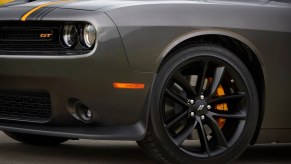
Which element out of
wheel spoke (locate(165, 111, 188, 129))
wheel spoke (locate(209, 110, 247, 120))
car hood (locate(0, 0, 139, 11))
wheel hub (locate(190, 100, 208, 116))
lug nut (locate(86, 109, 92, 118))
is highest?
car hood (locate(0, 0, 139, 11))

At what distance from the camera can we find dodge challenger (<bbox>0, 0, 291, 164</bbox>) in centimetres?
532

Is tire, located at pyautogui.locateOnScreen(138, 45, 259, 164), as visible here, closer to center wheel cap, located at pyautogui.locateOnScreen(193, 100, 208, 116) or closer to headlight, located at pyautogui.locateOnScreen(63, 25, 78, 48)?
center wheel cap, located at pyautogui.locateOnScreen(193, 100, 208, 116)

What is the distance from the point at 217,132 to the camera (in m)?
5.64

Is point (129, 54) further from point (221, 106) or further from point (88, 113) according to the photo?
point (221, 106)

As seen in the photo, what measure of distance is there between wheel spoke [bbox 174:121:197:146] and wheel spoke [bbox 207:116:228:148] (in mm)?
115

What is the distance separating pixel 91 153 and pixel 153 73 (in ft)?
4.50

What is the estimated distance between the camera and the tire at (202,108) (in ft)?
17.8

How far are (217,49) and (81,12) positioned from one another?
0.95 metres

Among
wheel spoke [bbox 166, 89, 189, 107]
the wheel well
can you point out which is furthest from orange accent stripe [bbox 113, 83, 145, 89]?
the wheel well

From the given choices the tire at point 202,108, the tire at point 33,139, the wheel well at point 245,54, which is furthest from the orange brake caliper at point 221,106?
the tire at point 33,139

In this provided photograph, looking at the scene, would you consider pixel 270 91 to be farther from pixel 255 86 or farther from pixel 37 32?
pixel 37 32

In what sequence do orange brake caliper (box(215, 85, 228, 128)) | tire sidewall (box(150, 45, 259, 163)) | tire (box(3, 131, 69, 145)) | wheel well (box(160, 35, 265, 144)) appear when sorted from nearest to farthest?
tire sidewall (box(150, 45, 259, 163)), wheel well (box(160, 35, 265, 144)), orange brake caliper (box(215, 85, 228, 128)), tire (box(3, 131, 69, 145))

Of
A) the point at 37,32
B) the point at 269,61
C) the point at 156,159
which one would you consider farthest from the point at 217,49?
the point at 37,32

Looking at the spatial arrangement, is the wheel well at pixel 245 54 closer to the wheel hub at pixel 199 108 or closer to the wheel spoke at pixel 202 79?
the wheel spoke at pixel 202 79
